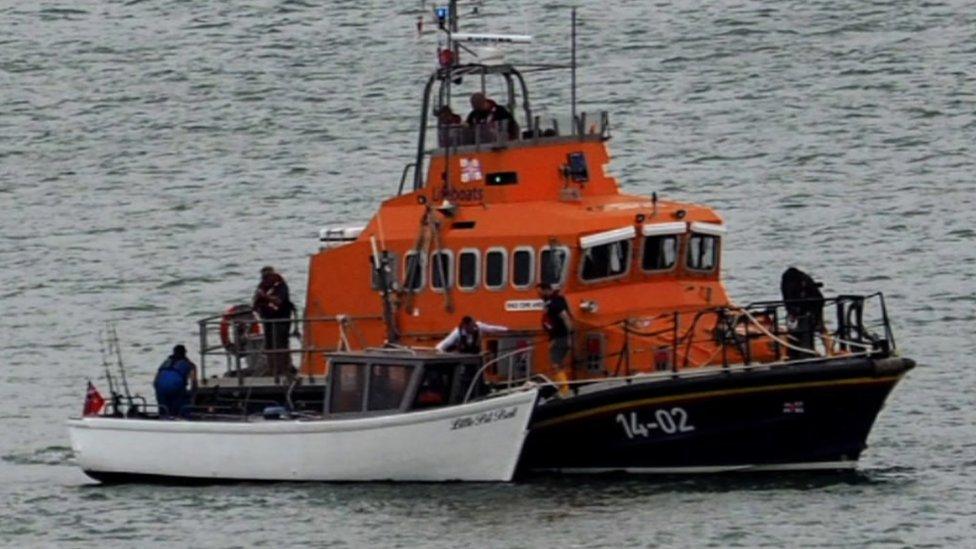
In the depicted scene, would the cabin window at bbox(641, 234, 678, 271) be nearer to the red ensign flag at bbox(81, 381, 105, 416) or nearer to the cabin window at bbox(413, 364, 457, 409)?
the cabin window at bbox(413, 364, 457, 409)

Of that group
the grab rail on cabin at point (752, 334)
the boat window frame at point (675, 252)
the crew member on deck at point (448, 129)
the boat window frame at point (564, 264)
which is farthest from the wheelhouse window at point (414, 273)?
the boat window frame at point (675, 252)

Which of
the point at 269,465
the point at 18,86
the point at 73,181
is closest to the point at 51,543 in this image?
the point at 269,465

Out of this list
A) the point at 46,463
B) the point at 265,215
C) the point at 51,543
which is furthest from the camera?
the point at 265,215

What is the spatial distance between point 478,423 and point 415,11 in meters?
49.7

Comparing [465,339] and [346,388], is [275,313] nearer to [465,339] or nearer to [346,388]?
[346,388]

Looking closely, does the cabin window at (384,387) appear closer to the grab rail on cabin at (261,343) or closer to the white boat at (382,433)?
the white boat at (382,433)

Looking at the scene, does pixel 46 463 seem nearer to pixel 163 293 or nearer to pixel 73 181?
pixel 163 293

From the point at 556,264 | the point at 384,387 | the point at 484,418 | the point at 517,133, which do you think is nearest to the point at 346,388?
the point at 384,387

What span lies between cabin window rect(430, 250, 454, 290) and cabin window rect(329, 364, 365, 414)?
69.9 inches

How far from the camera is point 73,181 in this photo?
69.3 meters

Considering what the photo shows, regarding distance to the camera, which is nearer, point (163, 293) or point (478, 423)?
point (478, 423)

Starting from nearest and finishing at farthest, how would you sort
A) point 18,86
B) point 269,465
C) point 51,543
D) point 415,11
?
point 51,543, point 269,465, point 18,86, point 415,11

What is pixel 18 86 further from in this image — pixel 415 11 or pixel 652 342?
pixel 652 342

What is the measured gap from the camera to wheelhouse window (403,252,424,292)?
132 ft
